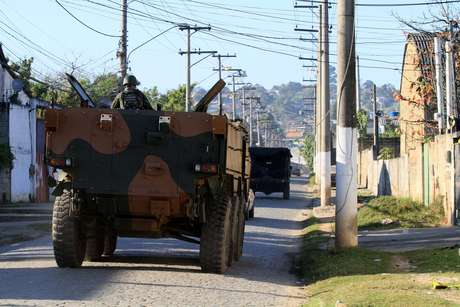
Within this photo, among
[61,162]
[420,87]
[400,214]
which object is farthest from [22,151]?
[61,162]

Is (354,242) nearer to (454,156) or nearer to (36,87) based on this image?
(454,156)

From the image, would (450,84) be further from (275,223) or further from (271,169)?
(271,169)

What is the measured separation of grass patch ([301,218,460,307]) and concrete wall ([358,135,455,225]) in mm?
5824

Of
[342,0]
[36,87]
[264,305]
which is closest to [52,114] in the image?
[264,305]

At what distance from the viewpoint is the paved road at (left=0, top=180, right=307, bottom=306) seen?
10484 mm

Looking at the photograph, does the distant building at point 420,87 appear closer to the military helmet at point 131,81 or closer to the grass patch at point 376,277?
the grass patch at point 376,277

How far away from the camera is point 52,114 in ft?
41.3

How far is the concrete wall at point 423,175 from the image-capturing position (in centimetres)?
2236

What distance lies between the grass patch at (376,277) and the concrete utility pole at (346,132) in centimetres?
54

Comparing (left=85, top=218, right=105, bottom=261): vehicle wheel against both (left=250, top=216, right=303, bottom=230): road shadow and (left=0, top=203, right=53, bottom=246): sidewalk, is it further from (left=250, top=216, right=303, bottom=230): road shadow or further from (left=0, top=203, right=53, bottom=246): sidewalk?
(left=250, top=216, right=303, bottom=230): road shadow

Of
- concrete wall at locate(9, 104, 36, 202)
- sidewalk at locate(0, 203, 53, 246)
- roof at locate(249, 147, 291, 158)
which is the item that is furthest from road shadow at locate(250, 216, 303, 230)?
roof at locate(249, 147, 291, 158)

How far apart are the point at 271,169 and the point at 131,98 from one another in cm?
2993

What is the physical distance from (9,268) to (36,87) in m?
48.2

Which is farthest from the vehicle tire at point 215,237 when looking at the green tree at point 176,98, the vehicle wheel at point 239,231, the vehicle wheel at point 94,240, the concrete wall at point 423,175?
the green tree at point 176,98
